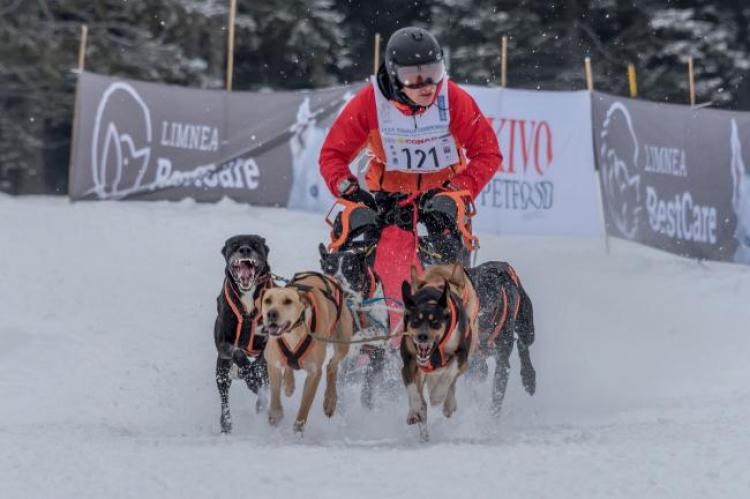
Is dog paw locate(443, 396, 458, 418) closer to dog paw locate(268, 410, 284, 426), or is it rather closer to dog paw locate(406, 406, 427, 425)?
dog paw locate(406, 406, 427, 425)

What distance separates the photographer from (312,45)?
2634 cm

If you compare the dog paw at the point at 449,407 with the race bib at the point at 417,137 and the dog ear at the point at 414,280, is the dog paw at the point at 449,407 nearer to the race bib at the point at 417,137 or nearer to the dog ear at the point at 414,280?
the dog ear at the point at 414,280

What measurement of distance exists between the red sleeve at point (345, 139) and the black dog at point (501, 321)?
33.8 inches

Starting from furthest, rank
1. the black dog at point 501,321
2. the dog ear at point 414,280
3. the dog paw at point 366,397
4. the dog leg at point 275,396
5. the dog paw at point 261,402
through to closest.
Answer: the dog paw at point 261,402
the dog paw at point 366,397
the black dog at point 501,321
the dog leg at point 275,396
the dog ear at point 414,280

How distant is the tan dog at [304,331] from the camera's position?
18.9 feet

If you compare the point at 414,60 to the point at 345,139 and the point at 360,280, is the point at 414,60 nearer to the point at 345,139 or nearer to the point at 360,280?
the point at 345,139

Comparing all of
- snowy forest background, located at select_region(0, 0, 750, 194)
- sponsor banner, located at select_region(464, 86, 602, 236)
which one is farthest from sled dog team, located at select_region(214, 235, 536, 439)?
snowy forest background, located at select_region(0, 0, 750, 194)

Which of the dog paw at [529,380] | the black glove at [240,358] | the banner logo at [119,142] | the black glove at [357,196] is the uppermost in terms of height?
the banner logo at [119,142]

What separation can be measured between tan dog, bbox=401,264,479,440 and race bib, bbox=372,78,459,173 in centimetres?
104

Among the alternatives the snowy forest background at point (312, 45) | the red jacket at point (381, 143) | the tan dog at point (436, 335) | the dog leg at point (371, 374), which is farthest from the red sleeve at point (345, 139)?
the snowy forest background at point (312, 45)

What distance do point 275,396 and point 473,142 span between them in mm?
1798

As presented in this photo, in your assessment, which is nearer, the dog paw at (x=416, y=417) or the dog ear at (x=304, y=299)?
the dog paw at (x=416, y=417)

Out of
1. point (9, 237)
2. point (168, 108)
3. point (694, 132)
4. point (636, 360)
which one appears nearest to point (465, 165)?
point (636, 360)

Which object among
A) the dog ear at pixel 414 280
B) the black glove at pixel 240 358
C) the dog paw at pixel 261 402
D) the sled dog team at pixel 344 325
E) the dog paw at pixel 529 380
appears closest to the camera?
the sled dog team at pixel 344 325
